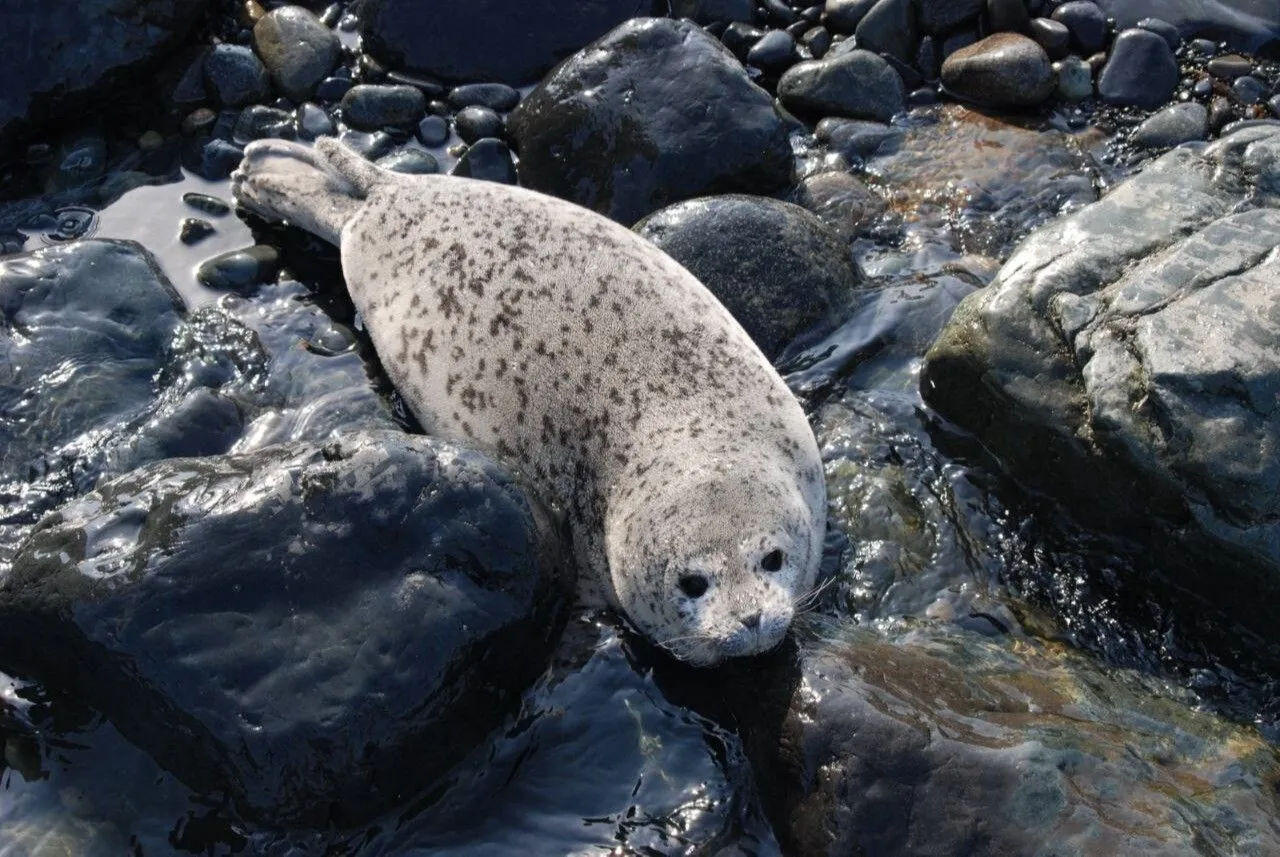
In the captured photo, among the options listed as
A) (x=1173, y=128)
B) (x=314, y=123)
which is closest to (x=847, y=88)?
(x=1173, y=128)

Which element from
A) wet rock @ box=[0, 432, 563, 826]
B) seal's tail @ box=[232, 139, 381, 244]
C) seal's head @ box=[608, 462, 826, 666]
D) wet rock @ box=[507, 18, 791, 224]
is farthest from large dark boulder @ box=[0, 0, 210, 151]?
seal's head @ box=[608, 462, 826, 666]

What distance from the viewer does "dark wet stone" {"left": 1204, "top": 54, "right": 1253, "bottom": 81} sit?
7727 mm

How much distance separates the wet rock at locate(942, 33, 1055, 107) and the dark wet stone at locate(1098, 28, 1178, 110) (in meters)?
0.37

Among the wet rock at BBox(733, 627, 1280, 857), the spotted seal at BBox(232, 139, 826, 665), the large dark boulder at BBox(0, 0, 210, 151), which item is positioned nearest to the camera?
A: the wet rock at BBox(733, 627, 1280, 857)

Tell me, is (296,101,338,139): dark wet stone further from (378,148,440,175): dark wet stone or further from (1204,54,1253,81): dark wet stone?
(1204,54,1253,81): dark wet stone

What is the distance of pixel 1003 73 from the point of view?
7.72 m

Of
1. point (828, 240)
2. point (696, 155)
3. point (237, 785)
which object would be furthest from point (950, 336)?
point (237, 785)

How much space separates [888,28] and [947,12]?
39cm

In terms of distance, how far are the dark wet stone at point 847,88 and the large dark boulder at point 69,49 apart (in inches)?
154

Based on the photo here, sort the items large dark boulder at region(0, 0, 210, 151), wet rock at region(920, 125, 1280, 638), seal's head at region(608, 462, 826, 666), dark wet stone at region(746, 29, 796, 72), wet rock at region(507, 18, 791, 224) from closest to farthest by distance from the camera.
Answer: seal's head at region(608, 462, 826, 666) < wet rock at region(920, 125, 1280, 638) < wet rock at region(507, 18, 791, 224) < large dark boulder at region(0, 0, 210, 151) < dark wet stone at region(746, 29, 796, 72)

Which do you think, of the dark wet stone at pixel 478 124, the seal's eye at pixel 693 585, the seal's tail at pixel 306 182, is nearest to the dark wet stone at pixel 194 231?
the seal's tail at pixel 306 182

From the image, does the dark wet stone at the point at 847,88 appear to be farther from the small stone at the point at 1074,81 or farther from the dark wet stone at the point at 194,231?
the dark wet stone at the point at 194,231

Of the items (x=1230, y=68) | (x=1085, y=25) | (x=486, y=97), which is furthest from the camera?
(x=1085, y=25)

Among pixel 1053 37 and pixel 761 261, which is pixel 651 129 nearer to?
pixel 761 261
